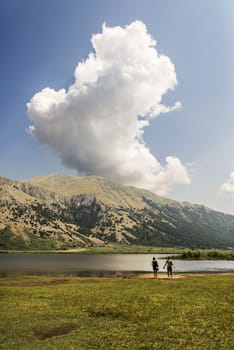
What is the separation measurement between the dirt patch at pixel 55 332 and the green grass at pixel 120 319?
0.27ft

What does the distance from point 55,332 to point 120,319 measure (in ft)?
22.6

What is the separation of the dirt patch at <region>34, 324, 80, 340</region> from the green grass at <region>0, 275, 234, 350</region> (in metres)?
0.08

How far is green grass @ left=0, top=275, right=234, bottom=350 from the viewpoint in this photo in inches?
982

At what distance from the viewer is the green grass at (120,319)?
25.0 meters

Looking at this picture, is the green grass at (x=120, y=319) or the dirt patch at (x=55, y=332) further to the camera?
the dirt patch at (x=55, y=332)

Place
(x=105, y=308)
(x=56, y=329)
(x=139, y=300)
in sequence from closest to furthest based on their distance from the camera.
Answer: (x=56, y=329) → (x=105, y=308) → (x=139, y=300)

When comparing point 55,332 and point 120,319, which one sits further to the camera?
point 120,319

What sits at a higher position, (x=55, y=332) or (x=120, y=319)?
(x=55, y=332)

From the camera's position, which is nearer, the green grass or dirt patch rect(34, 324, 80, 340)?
the green grass

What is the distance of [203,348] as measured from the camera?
2336cm

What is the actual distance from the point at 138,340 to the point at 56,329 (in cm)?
792

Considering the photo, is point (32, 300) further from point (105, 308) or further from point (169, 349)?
point (169, 349)

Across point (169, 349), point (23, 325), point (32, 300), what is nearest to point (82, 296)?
point (32, 300)

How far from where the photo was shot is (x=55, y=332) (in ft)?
93.4
